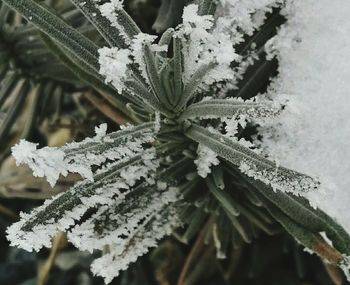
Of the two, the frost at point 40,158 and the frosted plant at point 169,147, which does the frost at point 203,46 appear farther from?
the frost at point 40,158

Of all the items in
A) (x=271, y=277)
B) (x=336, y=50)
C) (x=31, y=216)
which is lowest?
(x=31, y=216)

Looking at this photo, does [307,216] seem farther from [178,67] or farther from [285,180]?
[178,67]

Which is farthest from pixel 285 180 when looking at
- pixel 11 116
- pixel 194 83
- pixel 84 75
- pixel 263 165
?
pixel 11 116

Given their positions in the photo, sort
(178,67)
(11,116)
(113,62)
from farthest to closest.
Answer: (11,116) → (178,67) → (113,62)

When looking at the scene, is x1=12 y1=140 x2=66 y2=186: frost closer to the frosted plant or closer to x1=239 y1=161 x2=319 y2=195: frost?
the frosted plant

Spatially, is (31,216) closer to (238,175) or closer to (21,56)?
(238,175)

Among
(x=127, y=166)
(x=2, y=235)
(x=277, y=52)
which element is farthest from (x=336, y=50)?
(x=2, y=235)

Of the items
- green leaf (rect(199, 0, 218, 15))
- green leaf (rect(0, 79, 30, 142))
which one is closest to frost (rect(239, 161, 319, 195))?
green leaf (rect(199, 0, 218, 15))
